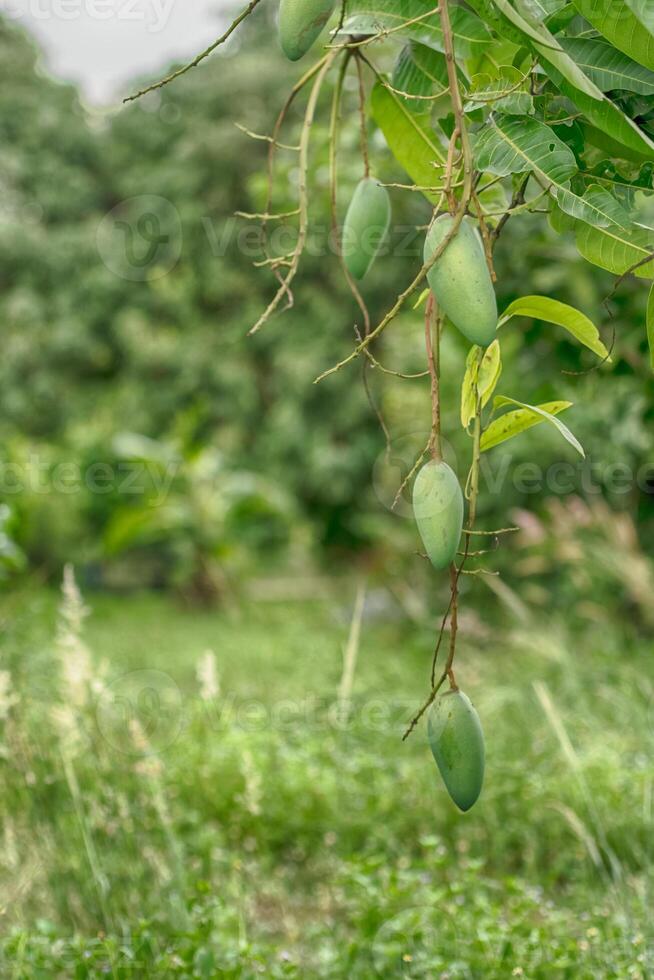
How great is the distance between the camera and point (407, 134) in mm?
777

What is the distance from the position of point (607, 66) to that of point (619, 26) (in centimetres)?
5

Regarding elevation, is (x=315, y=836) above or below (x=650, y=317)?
below

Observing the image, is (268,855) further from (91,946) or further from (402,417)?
(402,417)

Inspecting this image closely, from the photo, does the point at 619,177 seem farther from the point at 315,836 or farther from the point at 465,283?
the point at 315,836

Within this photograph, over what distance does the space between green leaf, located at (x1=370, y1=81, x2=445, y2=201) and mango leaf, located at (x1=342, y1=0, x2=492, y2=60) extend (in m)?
0.09

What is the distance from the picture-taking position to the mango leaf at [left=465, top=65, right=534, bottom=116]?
60 centimetres

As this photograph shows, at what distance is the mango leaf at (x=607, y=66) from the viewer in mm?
612

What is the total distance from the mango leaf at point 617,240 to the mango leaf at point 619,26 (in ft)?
0.27

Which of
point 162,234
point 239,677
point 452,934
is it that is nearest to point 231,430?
point 162,234

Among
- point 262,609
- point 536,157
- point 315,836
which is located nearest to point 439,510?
point 536,157

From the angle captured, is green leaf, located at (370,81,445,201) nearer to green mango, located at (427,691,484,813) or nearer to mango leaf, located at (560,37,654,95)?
mango leaf, located at (560,37,654,95)

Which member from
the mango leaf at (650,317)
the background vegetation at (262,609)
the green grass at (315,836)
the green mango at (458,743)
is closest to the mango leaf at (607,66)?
the mango leaf at (650,317)

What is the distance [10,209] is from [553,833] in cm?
935

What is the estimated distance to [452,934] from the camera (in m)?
1.28
